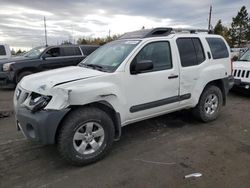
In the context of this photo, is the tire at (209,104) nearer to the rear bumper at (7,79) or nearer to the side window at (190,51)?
the side window at (190,51)

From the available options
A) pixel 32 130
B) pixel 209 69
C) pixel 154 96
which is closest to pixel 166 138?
pixel 154 96

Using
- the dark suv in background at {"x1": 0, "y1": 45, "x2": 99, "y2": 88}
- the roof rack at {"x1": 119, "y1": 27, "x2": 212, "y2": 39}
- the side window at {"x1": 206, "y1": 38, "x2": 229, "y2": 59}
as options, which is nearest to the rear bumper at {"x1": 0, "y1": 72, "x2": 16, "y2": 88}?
the dark suv in background at {"x1": 0, "y1": 45, "x2": 99, "y2": 88}

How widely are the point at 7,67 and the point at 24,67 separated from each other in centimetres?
61

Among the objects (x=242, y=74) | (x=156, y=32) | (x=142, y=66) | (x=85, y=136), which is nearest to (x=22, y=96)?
(x=85, y=136)

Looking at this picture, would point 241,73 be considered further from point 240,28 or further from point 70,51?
point 240,28

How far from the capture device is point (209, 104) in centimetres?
531

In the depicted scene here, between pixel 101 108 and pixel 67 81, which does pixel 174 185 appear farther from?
pixel 67 81

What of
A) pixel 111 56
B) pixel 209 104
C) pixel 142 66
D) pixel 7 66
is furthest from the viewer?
pixel 7 66

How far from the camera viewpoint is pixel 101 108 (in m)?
3.70

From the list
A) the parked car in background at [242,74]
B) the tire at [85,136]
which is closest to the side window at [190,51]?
the tire at [85,136]

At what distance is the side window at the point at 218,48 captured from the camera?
5211mm

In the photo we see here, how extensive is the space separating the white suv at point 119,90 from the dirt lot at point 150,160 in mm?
330

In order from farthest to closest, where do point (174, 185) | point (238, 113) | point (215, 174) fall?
point (238, 113)
point (215, 174)
point (174, 185)

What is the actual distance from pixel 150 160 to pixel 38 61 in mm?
7479
